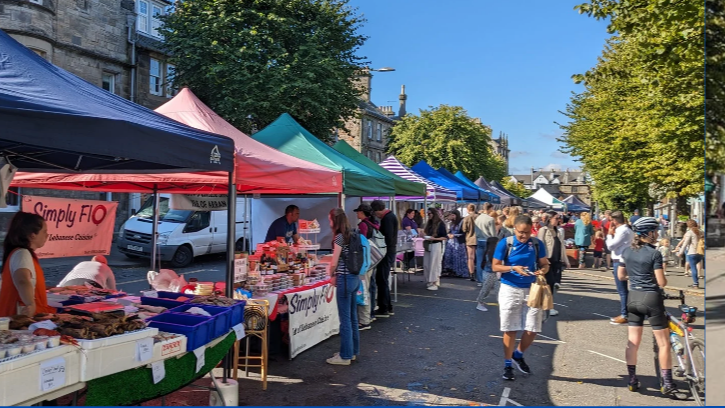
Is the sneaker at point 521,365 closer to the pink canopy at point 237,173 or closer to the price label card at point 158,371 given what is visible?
the pink canopy at point 237,173

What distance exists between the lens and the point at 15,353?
9.52 feet

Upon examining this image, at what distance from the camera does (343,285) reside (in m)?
6.18

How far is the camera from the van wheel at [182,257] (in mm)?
15383

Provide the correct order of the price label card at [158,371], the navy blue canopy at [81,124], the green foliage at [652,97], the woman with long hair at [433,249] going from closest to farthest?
the navy blue canopy at [81,124] < the price label card at [158,371] < the green foliage at [652,97] < the woman with long hair at [433,249]

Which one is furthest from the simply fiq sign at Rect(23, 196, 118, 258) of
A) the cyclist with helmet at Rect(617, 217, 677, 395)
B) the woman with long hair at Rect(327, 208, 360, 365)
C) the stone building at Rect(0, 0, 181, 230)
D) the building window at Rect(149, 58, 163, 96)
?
the building window at Rect(149, 58, 163, 96)

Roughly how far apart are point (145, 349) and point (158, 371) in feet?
0.76

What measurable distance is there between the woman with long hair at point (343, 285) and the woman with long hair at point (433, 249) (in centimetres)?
612

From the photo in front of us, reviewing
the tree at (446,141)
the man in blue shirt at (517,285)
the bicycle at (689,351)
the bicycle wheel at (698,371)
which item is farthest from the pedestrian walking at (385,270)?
the tree at (446,141)

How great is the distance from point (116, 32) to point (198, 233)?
1293 cm

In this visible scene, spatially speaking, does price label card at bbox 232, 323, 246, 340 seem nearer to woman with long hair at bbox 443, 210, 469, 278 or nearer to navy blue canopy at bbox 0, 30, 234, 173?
navy blue canopy at bbox 0, 30, 234, 173

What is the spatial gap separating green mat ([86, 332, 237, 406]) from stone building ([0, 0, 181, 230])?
16.9 metres

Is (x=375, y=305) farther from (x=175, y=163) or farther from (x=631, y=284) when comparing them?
(x=175, y=163)

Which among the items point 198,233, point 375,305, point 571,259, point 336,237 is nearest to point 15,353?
point 336,237

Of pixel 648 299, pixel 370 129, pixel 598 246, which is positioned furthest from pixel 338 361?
pixel 370 129
